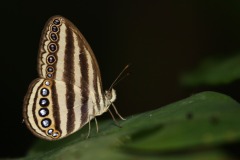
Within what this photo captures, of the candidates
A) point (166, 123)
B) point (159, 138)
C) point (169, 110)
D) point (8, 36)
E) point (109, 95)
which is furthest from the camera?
point (8, 36)

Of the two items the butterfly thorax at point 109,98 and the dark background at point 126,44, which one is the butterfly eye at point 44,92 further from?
the dark background at point 126,44

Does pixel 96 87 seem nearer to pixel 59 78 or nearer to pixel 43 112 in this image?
pixel 59 78

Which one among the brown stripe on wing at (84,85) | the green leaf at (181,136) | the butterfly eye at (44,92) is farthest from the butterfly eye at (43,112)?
the green leaf at (181,136)

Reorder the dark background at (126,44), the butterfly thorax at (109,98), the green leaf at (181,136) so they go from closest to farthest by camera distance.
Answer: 1. the green leaf at (181,136)
2. the butterfly thorax at (109,98)
3. the dark background at (126,44)

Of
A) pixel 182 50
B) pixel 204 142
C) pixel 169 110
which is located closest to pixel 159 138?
pixel 204 142

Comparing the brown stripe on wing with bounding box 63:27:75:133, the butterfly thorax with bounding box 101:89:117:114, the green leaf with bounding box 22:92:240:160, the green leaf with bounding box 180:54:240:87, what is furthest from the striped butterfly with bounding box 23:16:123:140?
the green leaf with bounding box 180:54:240:87

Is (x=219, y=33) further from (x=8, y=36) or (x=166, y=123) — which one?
(x=166, y=123)

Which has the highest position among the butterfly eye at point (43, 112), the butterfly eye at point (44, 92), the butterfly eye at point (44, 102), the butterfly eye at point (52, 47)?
the butterfly eye at point (52, 47)
